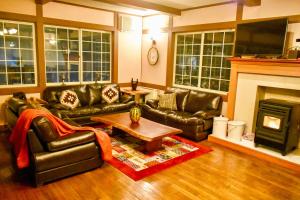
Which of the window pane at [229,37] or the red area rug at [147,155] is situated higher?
the window pane at [229,37]

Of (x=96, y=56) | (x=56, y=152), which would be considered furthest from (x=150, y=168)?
(x=96, y=56)

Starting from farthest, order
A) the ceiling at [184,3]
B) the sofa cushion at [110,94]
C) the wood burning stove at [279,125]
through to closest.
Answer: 1. the sofa cushion at [110,94]
2. the ceiling at [184,3]
3. the wood burning stove at [279,125]

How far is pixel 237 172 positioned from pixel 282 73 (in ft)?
5.89

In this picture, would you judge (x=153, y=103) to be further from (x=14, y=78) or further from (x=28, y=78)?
(x=14, y=78)

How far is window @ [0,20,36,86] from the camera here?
15.7ft

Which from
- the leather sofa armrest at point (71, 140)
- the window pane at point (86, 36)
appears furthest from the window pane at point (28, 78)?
the leather sofa armrest at point (71, 140)

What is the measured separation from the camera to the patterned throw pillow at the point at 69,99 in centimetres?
497

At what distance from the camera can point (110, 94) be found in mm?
5750

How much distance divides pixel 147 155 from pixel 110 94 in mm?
2470

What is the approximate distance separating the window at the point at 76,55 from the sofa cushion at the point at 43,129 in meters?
2.99

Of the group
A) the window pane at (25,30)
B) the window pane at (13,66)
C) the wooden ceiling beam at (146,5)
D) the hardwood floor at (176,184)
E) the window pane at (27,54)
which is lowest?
A: the hardwood floor at (176,184)

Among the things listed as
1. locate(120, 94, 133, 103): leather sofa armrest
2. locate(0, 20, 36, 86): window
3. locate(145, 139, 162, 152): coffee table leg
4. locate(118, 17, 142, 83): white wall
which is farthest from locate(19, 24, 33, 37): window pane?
locate(145, 139, 162, 152): coffee table leg

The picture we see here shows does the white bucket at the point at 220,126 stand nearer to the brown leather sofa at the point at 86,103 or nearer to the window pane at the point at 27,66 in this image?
the brown leather sofa at the point at 86,103

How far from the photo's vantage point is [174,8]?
5586mm
